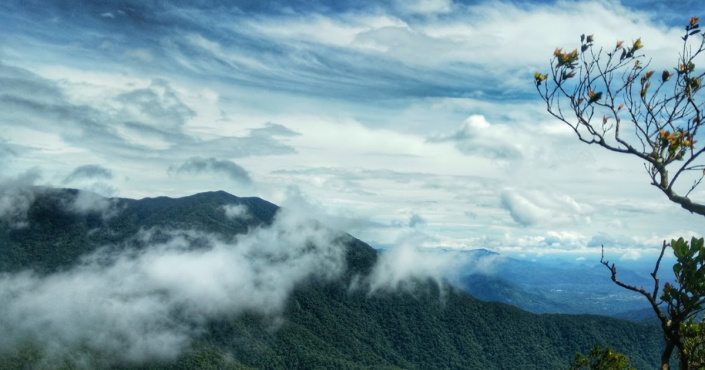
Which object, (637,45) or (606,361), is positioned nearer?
(637,45)

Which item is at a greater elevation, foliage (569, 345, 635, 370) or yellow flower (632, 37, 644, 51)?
yellow flower (632, 37, 644, 51)

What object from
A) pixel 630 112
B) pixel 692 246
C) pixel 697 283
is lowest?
pixel 697 283

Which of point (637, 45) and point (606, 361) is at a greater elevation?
point (637, 45)

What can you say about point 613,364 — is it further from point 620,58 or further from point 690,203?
point 620,58

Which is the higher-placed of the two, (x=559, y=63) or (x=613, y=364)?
(x=559, y=63)

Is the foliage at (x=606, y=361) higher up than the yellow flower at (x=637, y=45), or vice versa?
the yellow flower at (x=637, y=45)

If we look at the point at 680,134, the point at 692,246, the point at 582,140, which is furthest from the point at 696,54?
the point at 692,246

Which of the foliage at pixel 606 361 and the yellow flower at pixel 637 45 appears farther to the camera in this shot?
the foliage at pixel 606 361

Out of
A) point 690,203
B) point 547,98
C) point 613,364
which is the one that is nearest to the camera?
point 690,203

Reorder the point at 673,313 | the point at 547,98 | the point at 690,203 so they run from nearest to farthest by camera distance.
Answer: the point at 690,203, the point at 673,313, the point at 547,98

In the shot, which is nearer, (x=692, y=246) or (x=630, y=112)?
(x=692, y=246)

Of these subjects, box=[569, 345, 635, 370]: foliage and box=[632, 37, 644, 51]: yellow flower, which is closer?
box=[632, 37, 644, 51]: yellow flower
